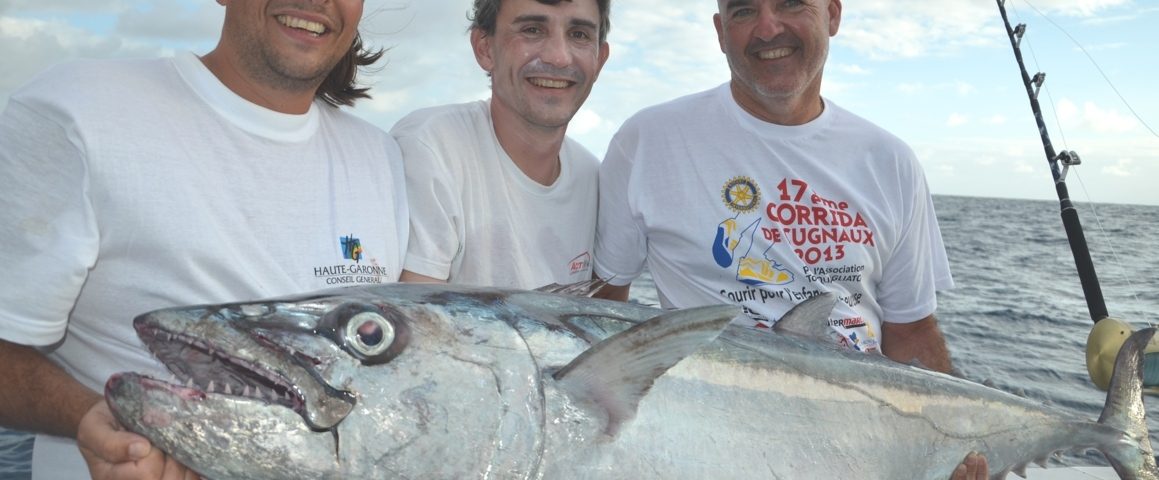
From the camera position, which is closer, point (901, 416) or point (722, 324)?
point (722, 324)

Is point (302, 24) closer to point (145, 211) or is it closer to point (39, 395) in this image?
point (145, 211)

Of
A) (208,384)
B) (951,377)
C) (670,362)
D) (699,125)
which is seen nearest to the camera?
(208,384)

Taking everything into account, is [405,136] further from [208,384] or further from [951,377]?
[951,377]

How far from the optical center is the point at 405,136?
9.95ft

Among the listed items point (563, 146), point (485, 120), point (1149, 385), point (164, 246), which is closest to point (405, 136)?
point (485, 120)

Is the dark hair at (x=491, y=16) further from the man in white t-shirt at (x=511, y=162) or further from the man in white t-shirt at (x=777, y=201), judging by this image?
the man in white t-shirt at (x=777, y=201)

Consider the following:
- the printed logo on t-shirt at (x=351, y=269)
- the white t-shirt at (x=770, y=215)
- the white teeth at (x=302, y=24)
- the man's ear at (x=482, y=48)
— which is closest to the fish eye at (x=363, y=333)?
the printed logo on t-shirt at (x=351, y=269)

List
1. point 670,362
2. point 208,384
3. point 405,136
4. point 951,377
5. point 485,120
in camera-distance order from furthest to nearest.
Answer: point 485,120
point 405,136
point 951,377
point 670,362
point 208,384

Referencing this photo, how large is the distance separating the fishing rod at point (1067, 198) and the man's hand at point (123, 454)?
14.3 ft

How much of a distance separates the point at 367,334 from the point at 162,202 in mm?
1060

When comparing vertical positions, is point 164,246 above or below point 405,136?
below

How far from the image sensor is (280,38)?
2.56 metres

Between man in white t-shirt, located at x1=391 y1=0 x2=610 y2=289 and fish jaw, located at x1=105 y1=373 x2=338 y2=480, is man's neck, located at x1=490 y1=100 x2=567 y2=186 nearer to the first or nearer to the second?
man in white t-shirt, located at x1=391 y1=0 x2=610 y2=289

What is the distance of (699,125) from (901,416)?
1751mm
